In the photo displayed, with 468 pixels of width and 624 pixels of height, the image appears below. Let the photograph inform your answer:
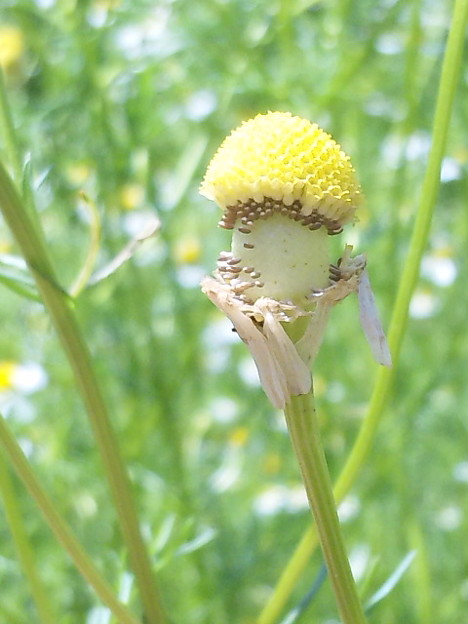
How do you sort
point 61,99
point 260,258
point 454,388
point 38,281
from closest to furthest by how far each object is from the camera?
point 260,258
point 38,281
point 61,99
point 454,388

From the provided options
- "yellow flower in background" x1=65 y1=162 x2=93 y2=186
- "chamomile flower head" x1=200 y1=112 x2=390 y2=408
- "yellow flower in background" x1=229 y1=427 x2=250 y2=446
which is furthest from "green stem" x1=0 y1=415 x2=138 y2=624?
"yellow flower in background" x1=229 y1=427 x2=250 y2=446

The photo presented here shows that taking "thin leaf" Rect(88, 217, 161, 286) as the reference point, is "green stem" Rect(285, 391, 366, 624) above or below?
below

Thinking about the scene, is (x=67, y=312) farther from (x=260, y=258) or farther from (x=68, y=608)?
(x=68, y=608)

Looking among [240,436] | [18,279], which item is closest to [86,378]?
[18,279]

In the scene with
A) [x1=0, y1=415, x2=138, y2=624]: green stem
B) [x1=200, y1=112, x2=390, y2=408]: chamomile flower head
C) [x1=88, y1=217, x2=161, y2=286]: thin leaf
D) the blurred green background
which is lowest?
the blurred green background

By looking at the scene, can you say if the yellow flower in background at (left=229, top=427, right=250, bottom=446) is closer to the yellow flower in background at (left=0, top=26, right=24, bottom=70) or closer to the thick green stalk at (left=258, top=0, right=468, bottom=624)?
the yellow flower in background at (left=0, top=26, right=24, bottom=70)

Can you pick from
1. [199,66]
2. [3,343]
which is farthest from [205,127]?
[3,343]

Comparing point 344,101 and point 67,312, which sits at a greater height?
point 67,312
